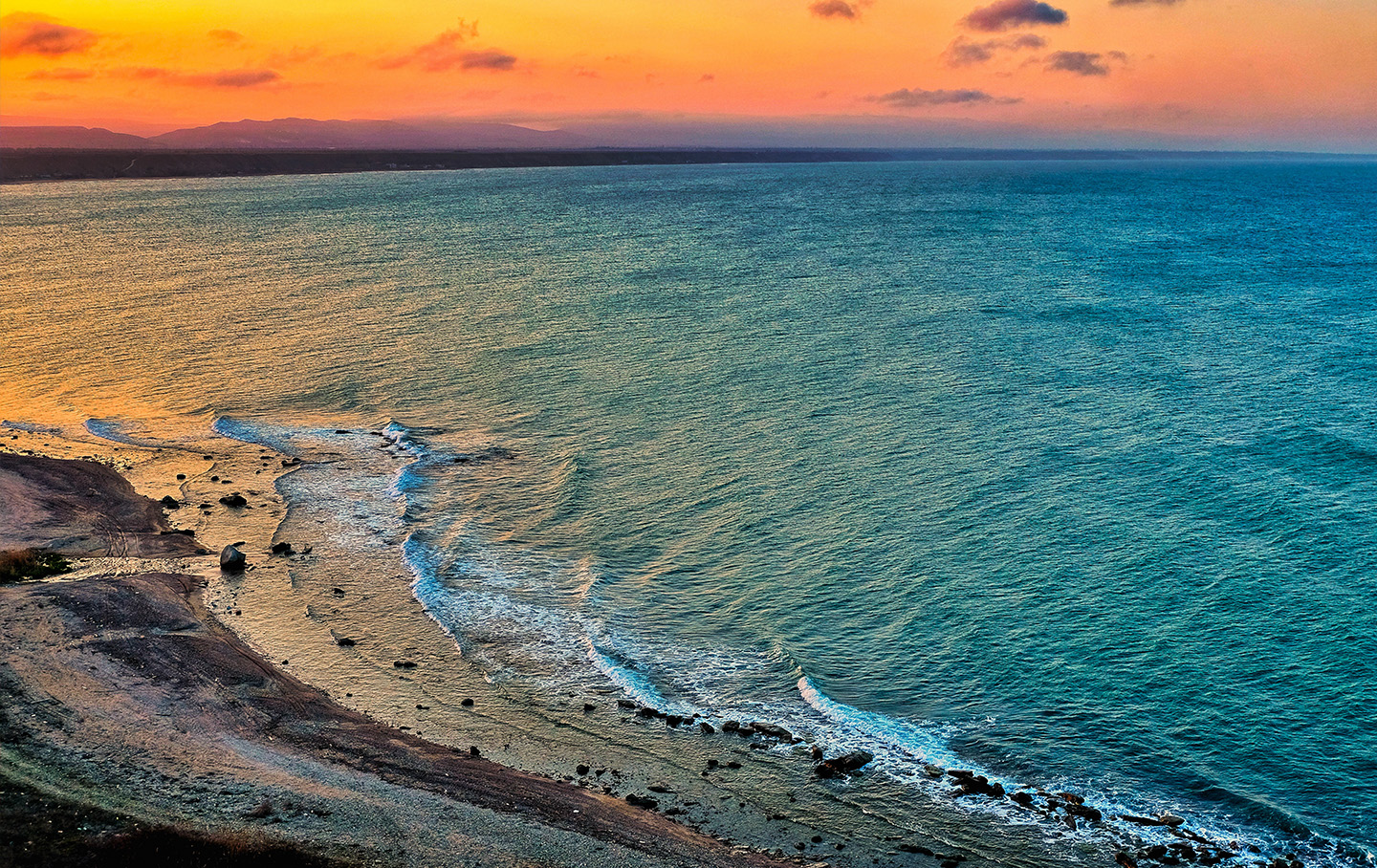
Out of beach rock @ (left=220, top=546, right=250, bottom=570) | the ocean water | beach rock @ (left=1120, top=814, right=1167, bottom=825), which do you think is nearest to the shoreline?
beach rock @ (left=1120, top=814, right=1167, bottom=825)

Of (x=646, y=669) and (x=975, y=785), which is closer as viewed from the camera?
(x=975, y=785)

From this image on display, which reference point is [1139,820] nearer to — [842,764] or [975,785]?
[975,785]

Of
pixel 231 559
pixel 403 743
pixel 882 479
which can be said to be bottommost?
pixel 403 743

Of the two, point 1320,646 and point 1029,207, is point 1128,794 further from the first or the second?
point 1029,207

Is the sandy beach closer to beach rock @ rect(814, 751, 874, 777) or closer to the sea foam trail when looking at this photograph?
beach rock @ rect(814, 751, 874, 777)

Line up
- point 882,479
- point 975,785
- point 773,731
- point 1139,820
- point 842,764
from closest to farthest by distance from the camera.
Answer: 1. point 1139,820
2. point 975,785
3. point 842,764
4. point 773,731
5. point 882,479

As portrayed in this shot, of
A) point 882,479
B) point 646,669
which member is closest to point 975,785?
point 646,669
